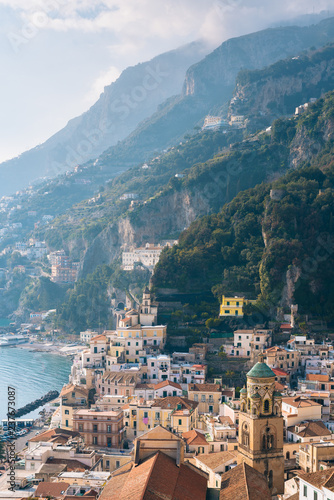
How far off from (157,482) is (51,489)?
11.1m

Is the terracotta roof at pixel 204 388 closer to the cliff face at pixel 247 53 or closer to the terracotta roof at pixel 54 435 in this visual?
the terracotta roof at pixel 54 435

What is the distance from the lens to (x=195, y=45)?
655 feet

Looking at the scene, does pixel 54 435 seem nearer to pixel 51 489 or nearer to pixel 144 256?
pixel 51 489

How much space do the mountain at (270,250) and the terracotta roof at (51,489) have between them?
31780 millimetres

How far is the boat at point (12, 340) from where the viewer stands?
326 ft

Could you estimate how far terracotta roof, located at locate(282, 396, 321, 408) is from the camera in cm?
4253

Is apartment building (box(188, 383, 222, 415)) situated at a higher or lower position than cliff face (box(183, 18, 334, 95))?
lower

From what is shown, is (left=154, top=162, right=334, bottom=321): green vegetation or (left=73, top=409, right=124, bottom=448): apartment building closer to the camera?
(left=73, top=409, right=124, bottom=448): apartment building

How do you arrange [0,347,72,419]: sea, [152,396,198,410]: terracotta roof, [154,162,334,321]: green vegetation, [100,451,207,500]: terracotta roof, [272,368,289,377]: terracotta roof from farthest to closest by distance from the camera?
[0,347,72,419]: sea → [154,162,334,321]: green vegetation → [272,368,289,377]: terracotta roof → [152,396,198,410]: terracotta roof → [100,451,207,500]: terracotta roof

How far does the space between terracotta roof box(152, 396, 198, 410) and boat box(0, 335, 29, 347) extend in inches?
2226

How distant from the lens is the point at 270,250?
64.4 meters

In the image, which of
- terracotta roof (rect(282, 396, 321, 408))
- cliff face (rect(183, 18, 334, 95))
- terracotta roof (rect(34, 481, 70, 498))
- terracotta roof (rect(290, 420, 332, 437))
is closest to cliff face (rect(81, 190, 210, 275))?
terracotta roof (rect(282, 396, 321, 408))

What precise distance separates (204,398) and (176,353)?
8691 millimetres

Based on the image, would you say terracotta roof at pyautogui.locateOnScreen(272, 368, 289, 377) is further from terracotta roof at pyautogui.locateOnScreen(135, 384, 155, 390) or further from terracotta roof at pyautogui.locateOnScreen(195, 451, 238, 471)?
terracotta roof at pyautogui.locateOnScreen(195, 451, 238, 471)
